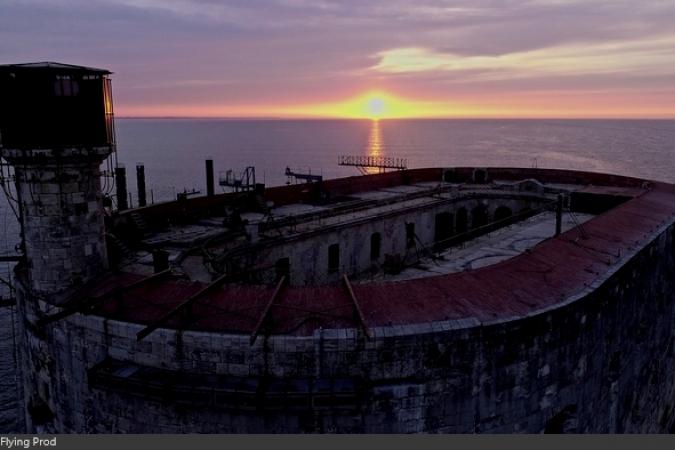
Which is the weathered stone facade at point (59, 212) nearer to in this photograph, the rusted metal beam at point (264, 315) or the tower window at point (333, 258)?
the rusted metal beam at point (264, 315)

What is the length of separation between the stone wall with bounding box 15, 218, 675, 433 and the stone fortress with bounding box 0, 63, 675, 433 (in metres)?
0.05

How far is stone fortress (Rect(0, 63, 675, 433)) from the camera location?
14.6 m

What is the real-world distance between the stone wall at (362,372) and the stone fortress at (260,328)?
5 centimetres

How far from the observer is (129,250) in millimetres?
21297

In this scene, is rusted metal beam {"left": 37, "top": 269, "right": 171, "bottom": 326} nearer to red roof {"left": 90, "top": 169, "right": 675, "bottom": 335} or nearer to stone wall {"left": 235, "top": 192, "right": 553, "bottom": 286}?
red roof {"left": 90, "top": 169, "right": 675, "bottom": 335}

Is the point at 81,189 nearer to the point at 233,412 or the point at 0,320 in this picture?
the point at 233,412

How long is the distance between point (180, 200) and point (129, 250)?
21.3 ft

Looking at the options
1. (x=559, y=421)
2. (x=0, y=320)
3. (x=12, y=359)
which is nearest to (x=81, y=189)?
(x=559, y=421)

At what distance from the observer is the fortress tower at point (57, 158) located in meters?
16.5

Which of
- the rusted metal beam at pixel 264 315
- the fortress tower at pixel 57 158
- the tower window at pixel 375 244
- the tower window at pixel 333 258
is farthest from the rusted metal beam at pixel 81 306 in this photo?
the tower window at pixel 375 244

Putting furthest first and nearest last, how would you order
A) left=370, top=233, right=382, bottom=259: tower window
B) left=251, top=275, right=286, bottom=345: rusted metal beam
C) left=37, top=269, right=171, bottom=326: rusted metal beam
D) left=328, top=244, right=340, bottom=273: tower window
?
left=370, top=233, right=382, bottom=259: tower window < left=328, top=244, right=340, bottom=273: tower window < left=37, top=269, right=171, bottom=326: rusted metal beam < left=251, top=275, right=286, bottom=345: rusted metal beam

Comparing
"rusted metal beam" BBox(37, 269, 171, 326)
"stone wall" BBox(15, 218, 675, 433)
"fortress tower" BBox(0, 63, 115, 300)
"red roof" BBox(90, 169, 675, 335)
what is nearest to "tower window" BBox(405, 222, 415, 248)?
"red roof" BBox(90, 169, 675, 335)

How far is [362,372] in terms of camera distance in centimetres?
1470

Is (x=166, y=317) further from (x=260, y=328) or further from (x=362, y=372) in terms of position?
(x=362, y=372)
